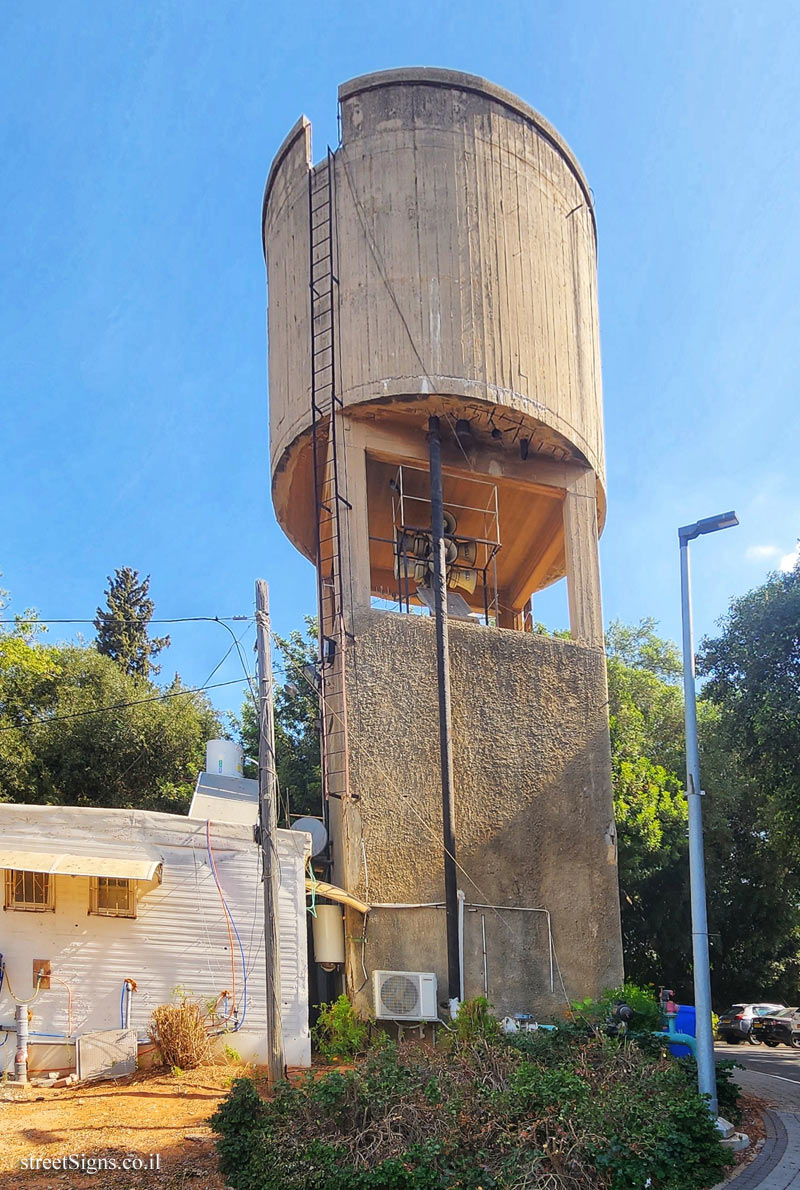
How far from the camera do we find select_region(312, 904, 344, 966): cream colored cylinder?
15609 mm

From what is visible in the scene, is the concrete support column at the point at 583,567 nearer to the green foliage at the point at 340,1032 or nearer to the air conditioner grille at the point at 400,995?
the air conditioner grille at the point at 400,995

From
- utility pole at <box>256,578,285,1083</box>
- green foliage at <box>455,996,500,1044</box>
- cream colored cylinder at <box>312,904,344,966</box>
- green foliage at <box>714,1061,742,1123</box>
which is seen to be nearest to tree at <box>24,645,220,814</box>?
cream colored cylinder at <box>312,904,344,966</box>

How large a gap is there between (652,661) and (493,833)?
23.2 metres

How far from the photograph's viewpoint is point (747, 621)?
19.1 meters

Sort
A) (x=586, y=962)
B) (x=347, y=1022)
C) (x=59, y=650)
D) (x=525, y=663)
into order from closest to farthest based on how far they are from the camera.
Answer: (x=347, y=1022) → (x=586, y=962) → (x=525, y=663) → (x=59, y=650)

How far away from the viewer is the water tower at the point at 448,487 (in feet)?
54.3

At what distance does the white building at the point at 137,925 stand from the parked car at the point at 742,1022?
15358 mm

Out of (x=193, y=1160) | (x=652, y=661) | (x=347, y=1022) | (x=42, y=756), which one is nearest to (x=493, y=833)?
(x=347, y=1022)

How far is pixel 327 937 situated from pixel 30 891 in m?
4.27

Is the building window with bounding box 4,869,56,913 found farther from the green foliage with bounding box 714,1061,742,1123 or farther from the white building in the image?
the green foliage with bounding box 714,1061,742,1123

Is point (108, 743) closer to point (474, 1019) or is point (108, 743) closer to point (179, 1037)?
point (179, 1037)

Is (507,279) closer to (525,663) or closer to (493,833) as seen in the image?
(525,663)

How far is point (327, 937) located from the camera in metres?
15.6

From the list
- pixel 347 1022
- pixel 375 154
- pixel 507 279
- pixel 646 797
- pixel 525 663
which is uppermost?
pixel 375 154
